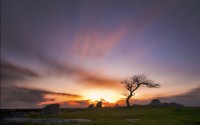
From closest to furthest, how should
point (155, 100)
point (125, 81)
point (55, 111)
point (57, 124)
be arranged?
point (57, 124) → point (55, 111) → point (125, 81) → point (155, 100)

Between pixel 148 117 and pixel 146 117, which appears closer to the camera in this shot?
pixel 148 117

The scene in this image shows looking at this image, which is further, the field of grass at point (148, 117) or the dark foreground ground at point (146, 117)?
the dark foreground ground at point (146, 117)

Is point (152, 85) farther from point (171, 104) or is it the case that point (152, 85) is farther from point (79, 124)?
point (79, 124)

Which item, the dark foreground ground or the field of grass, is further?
the dark foreground ground

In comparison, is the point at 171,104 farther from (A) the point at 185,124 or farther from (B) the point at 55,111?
(A) the point at 185,124

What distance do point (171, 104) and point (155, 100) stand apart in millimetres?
13343

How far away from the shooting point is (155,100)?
10056cm

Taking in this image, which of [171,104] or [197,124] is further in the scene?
[171,104]

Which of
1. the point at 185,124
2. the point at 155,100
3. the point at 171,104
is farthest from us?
the point at 155,100

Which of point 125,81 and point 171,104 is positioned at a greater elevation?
point 125,81

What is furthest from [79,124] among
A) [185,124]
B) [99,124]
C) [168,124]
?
[185,124]

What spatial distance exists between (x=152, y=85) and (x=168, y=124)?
60.3 meters

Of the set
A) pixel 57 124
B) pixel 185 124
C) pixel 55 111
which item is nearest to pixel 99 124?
pixel 57 124

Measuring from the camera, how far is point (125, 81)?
94062 millimetres
